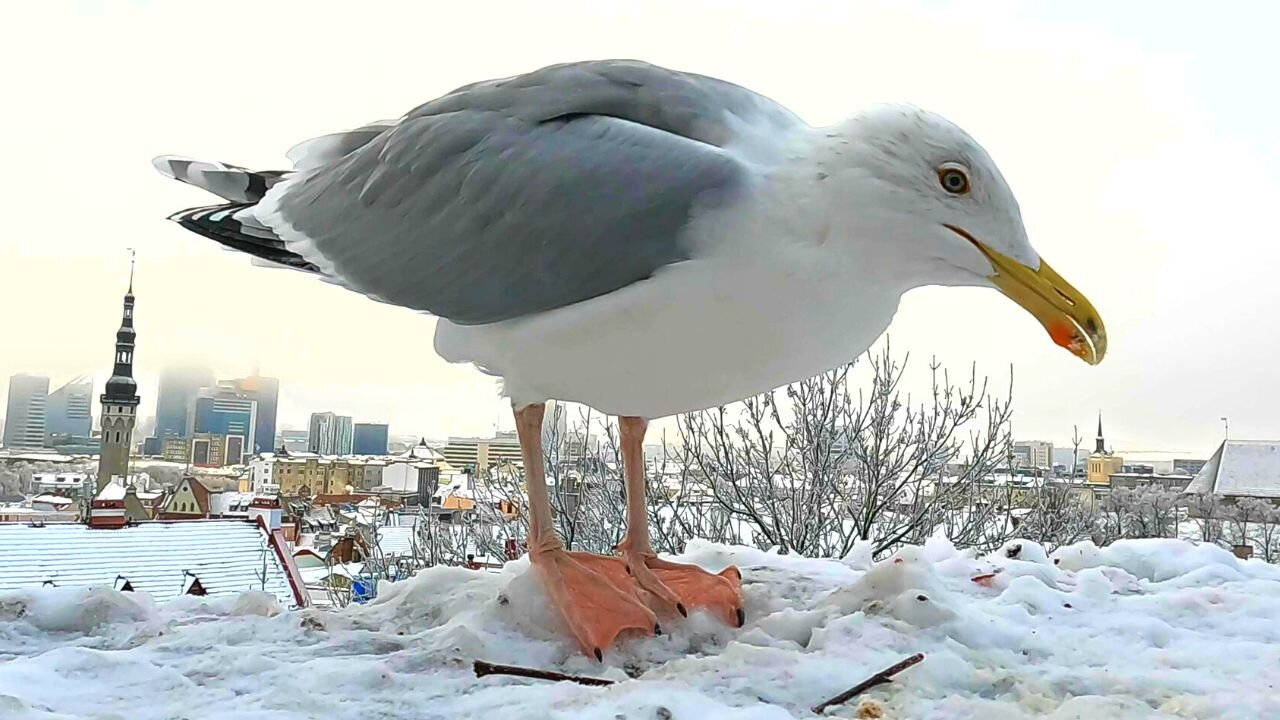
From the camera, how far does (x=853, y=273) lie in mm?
1144

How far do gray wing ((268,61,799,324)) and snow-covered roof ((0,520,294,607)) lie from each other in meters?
7.59

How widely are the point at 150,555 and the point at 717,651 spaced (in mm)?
9514

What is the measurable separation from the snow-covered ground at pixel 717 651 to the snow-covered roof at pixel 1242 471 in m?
14.3

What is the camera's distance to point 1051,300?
1143 mm

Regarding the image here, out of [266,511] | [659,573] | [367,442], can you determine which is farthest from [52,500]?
[659,573]

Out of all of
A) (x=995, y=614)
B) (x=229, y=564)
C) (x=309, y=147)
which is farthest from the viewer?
(x=229, y=564)

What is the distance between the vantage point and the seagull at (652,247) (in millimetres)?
1134

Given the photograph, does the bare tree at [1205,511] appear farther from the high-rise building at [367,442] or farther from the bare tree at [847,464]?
the high-rise building at [367,442]

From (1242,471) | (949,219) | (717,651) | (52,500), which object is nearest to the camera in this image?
(949,219)

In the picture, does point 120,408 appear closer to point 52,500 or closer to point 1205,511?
point 52,500

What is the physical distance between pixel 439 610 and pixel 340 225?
2.24 feet

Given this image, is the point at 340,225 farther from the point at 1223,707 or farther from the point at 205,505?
the point at 205,505

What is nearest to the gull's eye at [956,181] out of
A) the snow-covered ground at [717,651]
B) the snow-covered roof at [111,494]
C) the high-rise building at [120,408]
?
the snow-covered ground at [717,651]

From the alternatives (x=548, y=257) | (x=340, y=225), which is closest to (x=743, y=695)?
(x=548, y=257)
